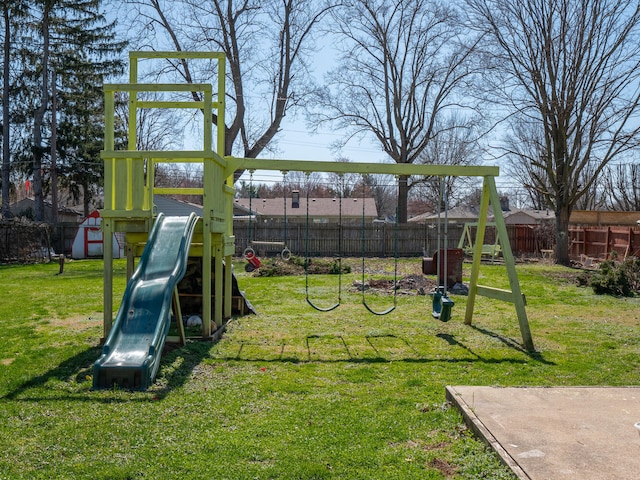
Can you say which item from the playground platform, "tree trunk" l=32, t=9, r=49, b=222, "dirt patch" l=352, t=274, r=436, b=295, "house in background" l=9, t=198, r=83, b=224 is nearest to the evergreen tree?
"tree trunk" l=32, t=9, r=49, b=222

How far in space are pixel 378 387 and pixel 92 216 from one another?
78.0 feet

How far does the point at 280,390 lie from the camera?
5453mm

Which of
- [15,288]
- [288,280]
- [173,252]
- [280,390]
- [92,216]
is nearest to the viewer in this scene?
[280,390]

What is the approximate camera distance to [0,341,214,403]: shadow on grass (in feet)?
16.6

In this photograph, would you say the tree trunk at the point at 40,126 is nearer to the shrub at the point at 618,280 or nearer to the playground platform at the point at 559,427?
the shrub at the point at 618,280

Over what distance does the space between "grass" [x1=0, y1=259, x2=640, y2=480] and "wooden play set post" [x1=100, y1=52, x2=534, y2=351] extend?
2.40 feet

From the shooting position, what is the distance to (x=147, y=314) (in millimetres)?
6035

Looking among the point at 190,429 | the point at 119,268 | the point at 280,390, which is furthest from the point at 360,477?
the point at 119,268

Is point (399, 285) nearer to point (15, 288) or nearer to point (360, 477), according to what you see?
point (15, 288)

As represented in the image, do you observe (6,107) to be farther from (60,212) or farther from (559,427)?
(559,427)

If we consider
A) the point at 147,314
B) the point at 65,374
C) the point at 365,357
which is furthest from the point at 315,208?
the point at 65,374

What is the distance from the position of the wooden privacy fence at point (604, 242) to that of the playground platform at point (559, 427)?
58.9 feet

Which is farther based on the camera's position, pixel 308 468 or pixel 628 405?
pixel 628 405

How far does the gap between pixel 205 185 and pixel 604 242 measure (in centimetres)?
2243
